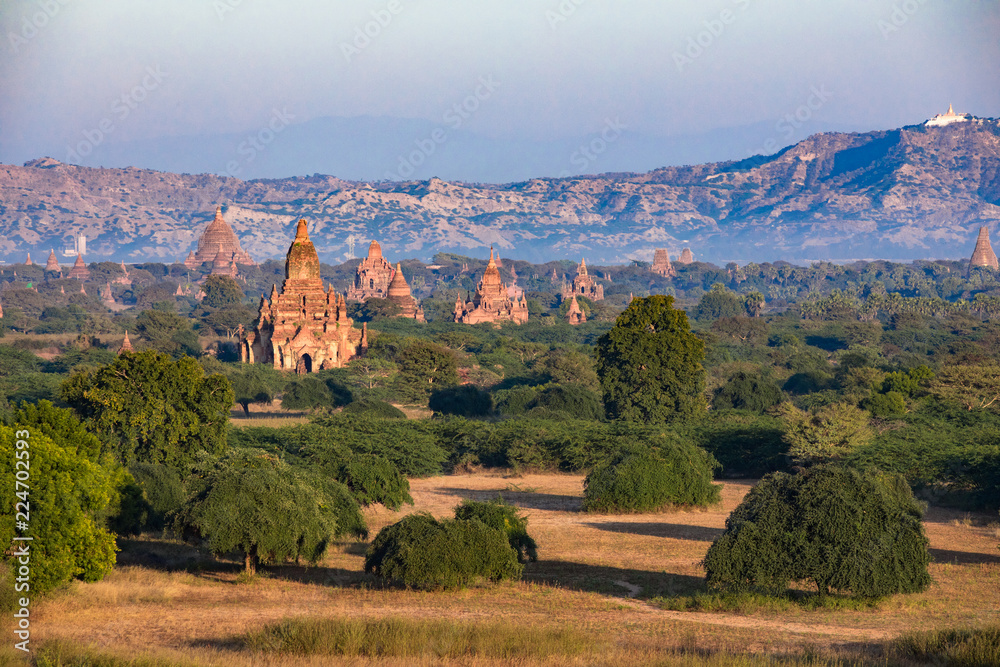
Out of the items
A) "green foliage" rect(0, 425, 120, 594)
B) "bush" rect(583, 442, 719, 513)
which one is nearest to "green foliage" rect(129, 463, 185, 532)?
"green foliage" rect(0, 425, 120, 594)

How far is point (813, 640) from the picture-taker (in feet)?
75.7

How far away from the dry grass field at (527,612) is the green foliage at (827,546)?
2.11 ft

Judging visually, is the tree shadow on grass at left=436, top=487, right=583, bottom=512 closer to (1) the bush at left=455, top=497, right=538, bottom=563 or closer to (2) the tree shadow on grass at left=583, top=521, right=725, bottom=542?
(2) the tree shadow on grass at left=583, top=521, right=725, bottom=542

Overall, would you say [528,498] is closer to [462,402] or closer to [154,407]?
[154,407]

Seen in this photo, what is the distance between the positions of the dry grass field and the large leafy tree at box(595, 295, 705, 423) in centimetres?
2569

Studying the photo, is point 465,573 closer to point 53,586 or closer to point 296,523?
point 296,523

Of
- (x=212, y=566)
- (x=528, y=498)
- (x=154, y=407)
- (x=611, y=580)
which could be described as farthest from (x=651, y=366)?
(x=212, y=566)

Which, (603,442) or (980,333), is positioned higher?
(980,333)

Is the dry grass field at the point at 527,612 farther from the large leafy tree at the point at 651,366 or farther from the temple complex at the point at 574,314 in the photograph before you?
the temple complex at the point at 574,314

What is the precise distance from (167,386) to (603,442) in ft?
56.1

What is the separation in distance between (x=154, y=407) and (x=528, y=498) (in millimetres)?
12949

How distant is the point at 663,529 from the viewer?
3759cm

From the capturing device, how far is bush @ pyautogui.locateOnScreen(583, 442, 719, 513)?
1617 inches

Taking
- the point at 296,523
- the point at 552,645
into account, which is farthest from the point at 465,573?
the point at 552,645
